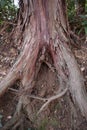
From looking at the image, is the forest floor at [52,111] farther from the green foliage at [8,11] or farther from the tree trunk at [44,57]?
the green foliage at [8,11]

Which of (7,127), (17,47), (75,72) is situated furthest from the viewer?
(17,47)

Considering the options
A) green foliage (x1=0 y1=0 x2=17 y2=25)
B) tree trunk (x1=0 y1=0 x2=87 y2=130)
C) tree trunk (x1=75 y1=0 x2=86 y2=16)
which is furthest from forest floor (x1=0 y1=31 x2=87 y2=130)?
tree trunk (x1=75 y1=0 x2=86 y2=16)

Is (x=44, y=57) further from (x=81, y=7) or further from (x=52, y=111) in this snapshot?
(x=81, y=7)

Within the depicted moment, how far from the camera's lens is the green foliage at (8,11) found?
4.77 m

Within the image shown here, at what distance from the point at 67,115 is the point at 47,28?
113 centimetres

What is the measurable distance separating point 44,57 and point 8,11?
1.35 meters

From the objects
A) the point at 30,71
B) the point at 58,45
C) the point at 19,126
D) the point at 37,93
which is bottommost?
the point at 19,126

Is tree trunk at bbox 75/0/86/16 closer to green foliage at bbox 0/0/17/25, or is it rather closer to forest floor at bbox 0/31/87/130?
green foliage at bbox 0/0/17/25

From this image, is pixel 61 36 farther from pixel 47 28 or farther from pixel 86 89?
pixel 86 89

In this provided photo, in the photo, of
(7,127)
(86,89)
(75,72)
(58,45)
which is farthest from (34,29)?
(7,127)

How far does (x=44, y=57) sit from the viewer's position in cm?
392

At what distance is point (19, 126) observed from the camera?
368cm

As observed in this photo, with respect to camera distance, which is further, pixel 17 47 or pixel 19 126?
pixel 17 47

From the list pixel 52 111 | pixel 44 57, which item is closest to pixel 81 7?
pixel 44 57
